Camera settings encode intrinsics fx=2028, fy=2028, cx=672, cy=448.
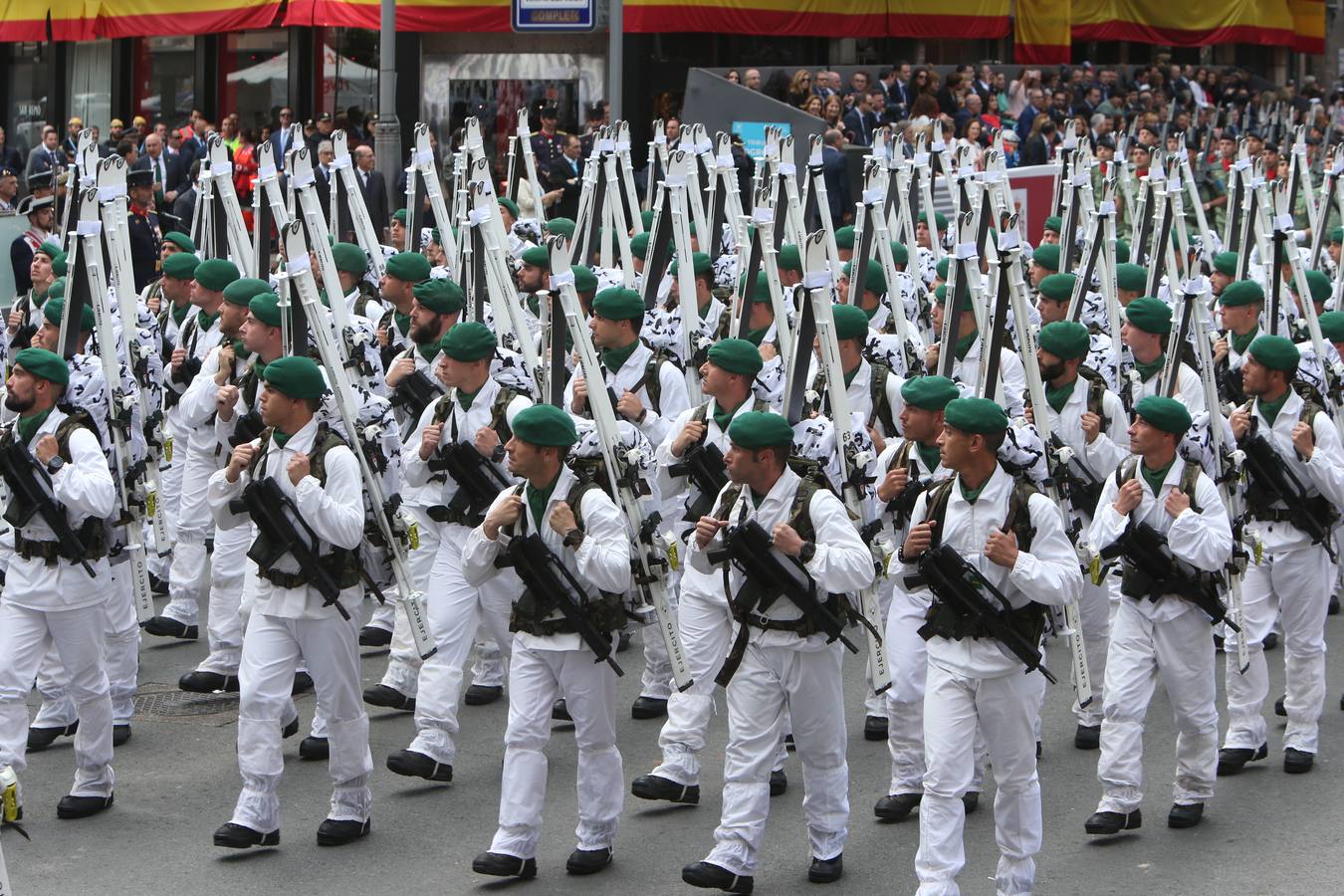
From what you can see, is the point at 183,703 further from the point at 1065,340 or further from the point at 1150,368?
the point at 1150,368

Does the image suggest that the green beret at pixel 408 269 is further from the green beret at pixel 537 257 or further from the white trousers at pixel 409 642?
the white trousers at pixel 409 642

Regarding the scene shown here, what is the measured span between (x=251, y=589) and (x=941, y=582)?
2831 millimetres

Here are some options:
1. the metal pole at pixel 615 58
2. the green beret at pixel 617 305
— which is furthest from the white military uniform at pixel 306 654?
the metal pole at pixel 615 58

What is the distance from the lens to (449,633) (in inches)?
354

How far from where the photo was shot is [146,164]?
2041 cm

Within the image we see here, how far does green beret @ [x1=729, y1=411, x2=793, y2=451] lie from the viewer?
748 cm

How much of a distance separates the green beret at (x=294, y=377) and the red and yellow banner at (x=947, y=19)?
2255cm

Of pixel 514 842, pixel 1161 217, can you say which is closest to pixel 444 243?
pixel 1161 217

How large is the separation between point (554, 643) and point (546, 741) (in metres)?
0.38

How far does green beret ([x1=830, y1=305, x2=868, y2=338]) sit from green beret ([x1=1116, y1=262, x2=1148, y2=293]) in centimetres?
373

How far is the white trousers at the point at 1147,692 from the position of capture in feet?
26.8

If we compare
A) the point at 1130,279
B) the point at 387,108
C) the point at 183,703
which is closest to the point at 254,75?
the point at 387,108

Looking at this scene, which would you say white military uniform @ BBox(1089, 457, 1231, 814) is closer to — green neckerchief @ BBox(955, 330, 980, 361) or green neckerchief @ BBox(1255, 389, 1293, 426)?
green neckerchief @ BBox(1255, 389, 1293, 426)

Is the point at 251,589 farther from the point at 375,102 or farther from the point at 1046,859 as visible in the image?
the point at 375,102
